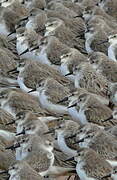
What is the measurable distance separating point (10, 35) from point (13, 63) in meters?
1.41

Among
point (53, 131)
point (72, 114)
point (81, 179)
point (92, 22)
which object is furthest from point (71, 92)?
point (92, 22)

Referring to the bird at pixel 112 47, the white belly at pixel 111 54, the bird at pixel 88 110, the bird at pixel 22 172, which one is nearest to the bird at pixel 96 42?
the bird at pixel 112 47

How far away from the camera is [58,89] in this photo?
9945 mm

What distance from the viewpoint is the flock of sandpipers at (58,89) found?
8.11 m

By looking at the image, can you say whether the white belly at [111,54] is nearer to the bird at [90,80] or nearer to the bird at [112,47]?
the bird at [112,47]

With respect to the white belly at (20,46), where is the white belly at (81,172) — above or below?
above

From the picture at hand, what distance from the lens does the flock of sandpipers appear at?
8.11 metres

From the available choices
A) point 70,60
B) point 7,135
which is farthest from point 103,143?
point 70,60

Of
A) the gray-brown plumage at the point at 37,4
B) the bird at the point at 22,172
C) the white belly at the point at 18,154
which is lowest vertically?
the gray-brown plumage at the point at 37,4

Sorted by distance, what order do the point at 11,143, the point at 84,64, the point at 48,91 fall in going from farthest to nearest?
the point at 84,64 → the point at 48,91 → the point at 11,143

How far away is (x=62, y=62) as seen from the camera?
11023 millimetres

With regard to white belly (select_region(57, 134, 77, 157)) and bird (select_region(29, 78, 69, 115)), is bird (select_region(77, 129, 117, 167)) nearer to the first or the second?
white belly (select_region(57, 134, 77, 157))

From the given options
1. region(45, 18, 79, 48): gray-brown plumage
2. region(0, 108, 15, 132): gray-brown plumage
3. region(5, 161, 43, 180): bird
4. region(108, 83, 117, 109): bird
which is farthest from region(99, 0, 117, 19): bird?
region(5, 161, 43, 180): bird

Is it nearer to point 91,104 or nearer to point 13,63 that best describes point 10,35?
point 13,63
